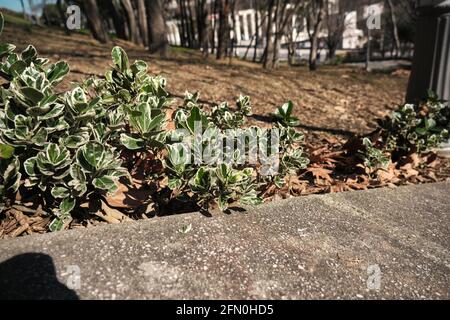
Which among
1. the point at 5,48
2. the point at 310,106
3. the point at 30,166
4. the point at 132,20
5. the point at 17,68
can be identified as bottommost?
the point at 310,106

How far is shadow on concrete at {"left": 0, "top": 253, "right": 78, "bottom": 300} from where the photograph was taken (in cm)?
166

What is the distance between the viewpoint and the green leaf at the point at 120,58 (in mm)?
2604

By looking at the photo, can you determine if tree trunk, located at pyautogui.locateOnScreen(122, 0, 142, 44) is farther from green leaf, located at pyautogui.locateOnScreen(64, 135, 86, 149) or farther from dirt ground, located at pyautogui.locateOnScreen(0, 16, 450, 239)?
green leaf, located at pyautogui.locateOnScreen(64, 135, 86, 149)

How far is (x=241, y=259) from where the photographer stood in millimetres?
2000

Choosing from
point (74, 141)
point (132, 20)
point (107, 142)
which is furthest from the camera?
point (132, 20)

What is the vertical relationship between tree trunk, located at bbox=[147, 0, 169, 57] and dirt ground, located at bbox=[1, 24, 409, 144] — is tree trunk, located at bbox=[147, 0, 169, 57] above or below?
above

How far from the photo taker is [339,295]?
5.96 feet

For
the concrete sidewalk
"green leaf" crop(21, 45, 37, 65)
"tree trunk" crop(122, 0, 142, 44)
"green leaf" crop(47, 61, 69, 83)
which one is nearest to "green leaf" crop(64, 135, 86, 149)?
"green leaf" crop(47, 61, 69, 83)

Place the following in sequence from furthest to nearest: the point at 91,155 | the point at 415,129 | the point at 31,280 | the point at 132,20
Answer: the point at 132,20, the point at 415,129, the point at 91,155, the point at 31,280

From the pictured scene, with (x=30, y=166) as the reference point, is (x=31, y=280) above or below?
below

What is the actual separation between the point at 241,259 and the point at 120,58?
163cm

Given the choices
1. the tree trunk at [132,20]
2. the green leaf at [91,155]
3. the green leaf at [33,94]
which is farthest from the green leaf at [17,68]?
the tree trunk at [132,20]

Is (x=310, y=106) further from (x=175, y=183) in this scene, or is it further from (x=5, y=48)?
(x=5, y=48)

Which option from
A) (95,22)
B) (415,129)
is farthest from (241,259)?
(95,22)
